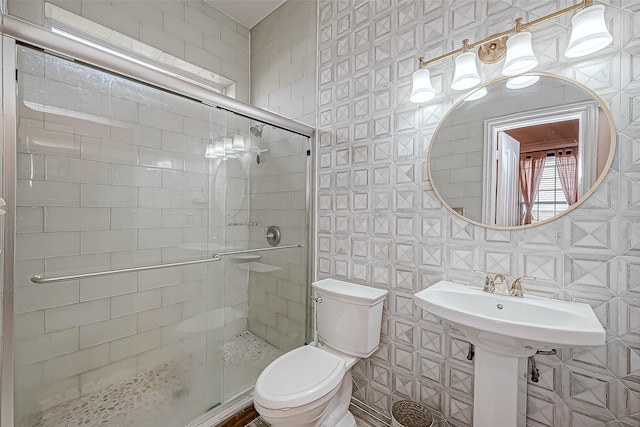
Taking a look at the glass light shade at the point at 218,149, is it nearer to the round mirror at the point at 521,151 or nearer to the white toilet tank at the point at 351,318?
the white toilet tank at the point at 351,318

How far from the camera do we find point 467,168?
1384 millimetres

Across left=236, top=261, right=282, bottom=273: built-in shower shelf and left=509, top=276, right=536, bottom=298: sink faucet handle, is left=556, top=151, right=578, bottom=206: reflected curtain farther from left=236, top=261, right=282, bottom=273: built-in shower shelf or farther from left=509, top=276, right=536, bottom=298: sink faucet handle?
left=236, top=261, right=282, bottom=273: built-in shower shelf

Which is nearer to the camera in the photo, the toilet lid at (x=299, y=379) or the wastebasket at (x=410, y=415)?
the toilet lid at (x=299, y=379)

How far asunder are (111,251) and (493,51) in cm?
206

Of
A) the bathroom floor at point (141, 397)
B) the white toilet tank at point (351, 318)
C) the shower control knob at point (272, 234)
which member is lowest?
the bathroom floor at point (141, 397)

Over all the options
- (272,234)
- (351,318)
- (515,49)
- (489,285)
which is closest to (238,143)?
(272,234)

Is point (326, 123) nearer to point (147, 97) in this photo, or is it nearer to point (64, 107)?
point (147, 97)

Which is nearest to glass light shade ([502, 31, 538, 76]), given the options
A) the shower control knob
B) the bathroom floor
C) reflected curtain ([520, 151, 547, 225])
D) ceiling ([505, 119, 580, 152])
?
ceiling ([505, 119, 580, 152])

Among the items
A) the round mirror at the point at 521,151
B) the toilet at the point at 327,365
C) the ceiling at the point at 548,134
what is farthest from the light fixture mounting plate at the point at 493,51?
the toilet at the point at 327,365

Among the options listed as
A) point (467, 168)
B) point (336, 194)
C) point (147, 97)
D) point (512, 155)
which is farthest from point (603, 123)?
point (147, 97)

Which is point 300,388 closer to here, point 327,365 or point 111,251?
point 327,365

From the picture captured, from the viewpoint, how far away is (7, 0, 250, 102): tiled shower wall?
1.69m

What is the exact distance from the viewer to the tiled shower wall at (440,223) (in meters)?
1.04

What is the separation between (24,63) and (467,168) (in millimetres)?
1922
